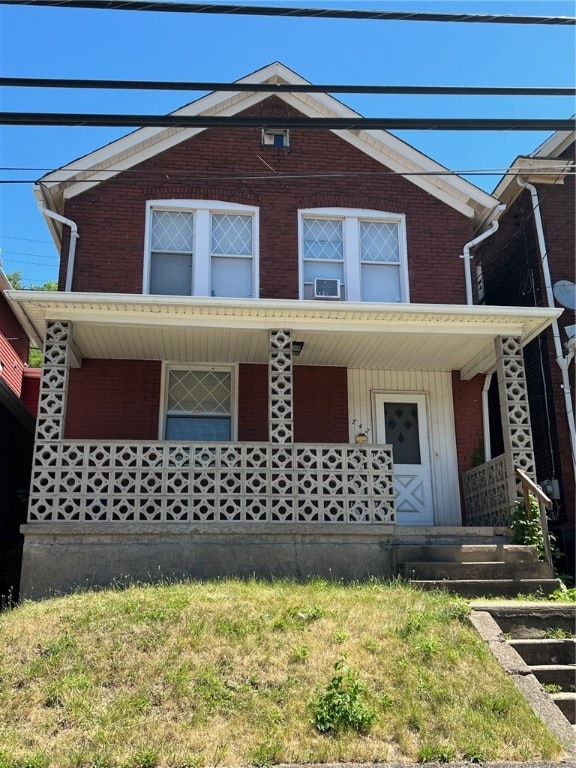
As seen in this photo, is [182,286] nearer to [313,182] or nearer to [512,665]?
[313,182]

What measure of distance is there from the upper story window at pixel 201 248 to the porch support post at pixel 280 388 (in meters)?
1.88

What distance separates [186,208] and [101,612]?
25.2 feet

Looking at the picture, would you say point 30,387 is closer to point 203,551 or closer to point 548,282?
point 203,551

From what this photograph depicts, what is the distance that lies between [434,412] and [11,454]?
7805 mm

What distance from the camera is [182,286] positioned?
12602 millimetres

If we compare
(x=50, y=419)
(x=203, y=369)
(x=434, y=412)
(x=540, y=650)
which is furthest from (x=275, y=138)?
(x=540, y=650)

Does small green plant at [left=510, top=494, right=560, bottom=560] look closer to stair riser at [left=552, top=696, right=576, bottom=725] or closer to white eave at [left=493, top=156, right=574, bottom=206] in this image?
stair riser at [left=552, top=696, right=576, bottom=725]

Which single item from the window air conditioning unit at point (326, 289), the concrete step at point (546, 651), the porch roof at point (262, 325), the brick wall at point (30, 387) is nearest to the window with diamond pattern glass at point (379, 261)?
the window air conditioning unit at point (326, 289)

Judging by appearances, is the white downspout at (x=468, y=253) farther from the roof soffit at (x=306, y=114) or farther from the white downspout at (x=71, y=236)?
the white downspout at (x=71, y=236)

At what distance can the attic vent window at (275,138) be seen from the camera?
1327cm

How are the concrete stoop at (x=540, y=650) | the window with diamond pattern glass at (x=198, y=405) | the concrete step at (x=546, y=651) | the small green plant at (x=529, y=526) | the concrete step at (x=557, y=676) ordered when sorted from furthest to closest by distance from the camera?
the window with diamond pattern glass at (x=198, y=405)
the small green plant at (x=529, y=526)
the concrete step at (x=546, y=651)
the concrete step at (x=557, y=676)
the concrete stoop at (x=540, y=650)

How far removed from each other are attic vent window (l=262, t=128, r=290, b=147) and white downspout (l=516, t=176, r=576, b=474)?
4.65m

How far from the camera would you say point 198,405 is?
12594mm


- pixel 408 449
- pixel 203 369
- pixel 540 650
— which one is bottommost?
pixel 540 650
